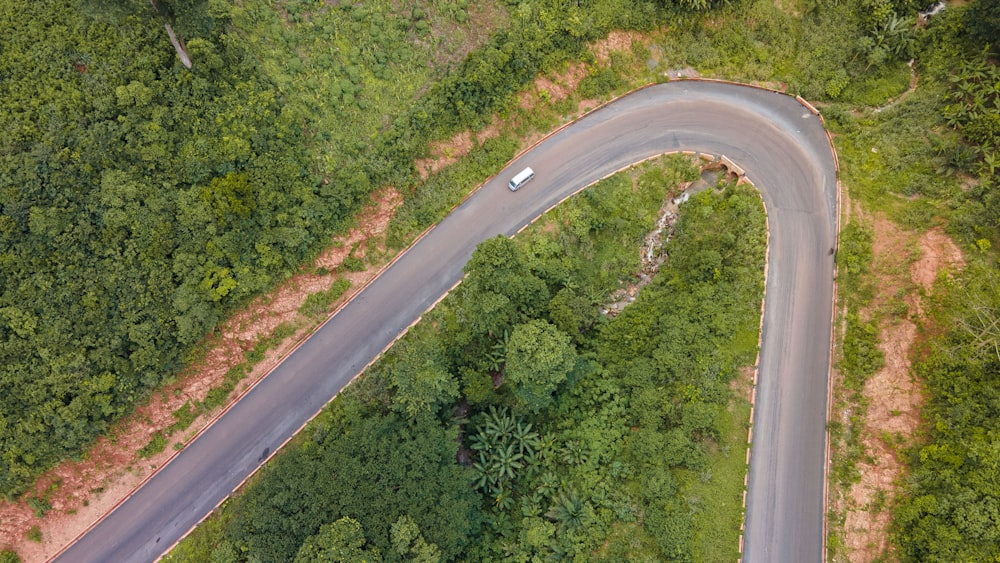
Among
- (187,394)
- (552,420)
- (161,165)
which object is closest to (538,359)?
(552,420)

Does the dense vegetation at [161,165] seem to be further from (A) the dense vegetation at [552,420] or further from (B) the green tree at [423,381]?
(B) the green tree at [423,381]

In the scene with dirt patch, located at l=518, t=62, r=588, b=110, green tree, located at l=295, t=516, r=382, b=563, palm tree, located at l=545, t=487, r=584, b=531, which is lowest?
palm tree, located at l=545, t=487, r=584, b=531

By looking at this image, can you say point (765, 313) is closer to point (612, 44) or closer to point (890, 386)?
point (890, 386)

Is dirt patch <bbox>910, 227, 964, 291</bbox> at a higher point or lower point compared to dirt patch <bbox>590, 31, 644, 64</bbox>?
lower

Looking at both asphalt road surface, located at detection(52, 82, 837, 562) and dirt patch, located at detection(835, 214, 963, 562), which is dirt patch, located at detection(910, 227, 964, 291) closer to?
dirt patch, located at detection(835, 214, 963, 562)

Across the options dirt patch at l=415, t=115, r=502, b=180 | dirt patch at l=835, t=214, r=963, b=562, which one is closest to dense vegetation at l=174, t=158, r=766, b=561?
dirt patch at l=835, t=214, r=963, b=562

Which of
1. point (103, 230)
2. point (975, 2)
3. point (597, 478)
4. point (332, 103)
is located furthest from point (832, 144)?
point (103, 230)
